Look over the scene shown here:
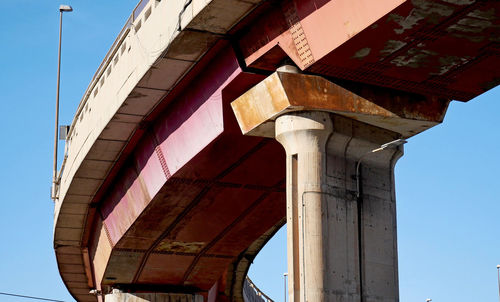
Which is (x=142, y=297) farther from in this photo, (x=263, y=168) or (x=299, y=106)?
(x=299, y=106)

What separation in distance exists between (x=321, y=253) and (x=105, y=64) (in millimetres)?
11725

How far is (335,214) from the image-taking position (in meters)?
20.4

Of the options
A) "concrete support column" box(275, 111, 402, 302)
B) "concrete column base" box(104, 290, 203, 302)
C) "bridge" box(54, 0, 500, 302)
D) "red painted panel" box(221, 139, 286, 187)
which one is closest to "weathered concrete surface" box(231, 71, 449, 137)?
"bridge" box(54, 0, 500, 302)

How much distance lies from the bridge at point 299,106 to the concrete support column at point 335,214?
3 cm

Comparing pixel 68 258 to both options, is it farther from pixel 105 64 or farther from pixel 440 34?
pixel 440 34

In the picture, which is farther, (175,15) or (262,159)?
(262,159)

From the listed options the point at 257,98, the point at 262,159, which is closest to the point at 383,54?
the point at 257,98

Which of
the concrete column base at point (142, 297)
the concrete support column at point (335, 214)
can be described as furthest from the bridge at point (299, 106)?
the concrete column base at point (142, 297)

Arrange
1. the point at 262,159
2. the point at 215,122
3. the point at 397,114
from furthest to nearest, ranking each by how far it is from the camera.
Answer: the point at 262,159 < the point at 215,122 < the point at 397,114

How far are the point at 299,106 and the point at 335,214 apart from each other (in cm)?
235

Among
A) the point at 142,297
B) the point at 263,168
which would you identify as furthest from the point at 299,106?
the point at 142,297

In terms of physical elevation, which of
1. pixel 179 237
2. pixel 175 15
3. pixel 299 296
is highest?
pixel 175 15

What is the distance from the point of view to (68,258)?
38.1 m

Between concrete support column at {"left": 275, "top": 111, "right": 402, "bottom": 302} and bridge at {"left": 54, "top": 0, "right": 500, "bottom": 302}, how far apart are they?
0.09ft
